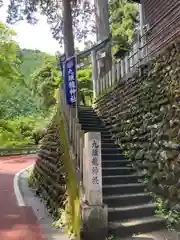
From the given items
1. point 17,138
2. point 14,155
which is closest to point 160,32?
point 14,155

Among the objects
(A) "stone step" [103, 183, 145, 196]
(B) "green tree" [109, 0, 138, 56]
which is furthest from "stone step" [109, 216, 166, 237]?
(B) "green tree" [109, 0, 138, 56]

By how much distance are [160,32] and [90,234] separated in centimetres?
602

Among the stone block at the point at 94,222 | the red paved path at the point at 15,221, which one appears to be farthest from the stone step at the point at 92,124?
the stone block at the point at 94,222

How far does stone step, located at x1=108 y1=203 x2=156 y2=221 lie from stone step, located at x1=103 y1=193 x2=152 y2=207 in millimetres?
168

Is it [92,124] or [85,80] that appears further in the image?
[85,80]

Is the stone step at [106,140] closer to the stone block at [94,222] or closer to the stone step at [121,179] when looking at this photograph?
the stone step at [121,179]

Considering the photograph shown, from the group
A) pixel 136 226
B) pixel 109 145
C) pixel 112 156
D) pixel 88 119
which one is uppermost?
pixel 88 119

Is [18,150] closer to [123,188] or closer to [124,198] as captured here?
[123,188]

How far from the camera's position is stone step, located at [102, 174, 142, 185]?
6570 millimetres

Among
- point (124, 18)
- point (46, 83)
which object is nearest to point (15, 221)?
point (124, 18)

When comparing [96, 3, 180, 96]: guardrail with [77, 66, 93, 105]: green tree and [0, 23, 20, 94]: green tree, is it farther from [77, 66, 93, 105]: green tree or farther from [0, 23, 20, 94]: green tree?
[77, 66, 93, 105]: green tree

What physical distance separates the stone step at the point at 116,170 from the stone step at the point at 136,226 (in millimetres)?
1555

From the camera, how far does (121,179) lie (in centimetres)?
675

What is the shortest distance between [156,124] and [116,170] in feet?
4.66
